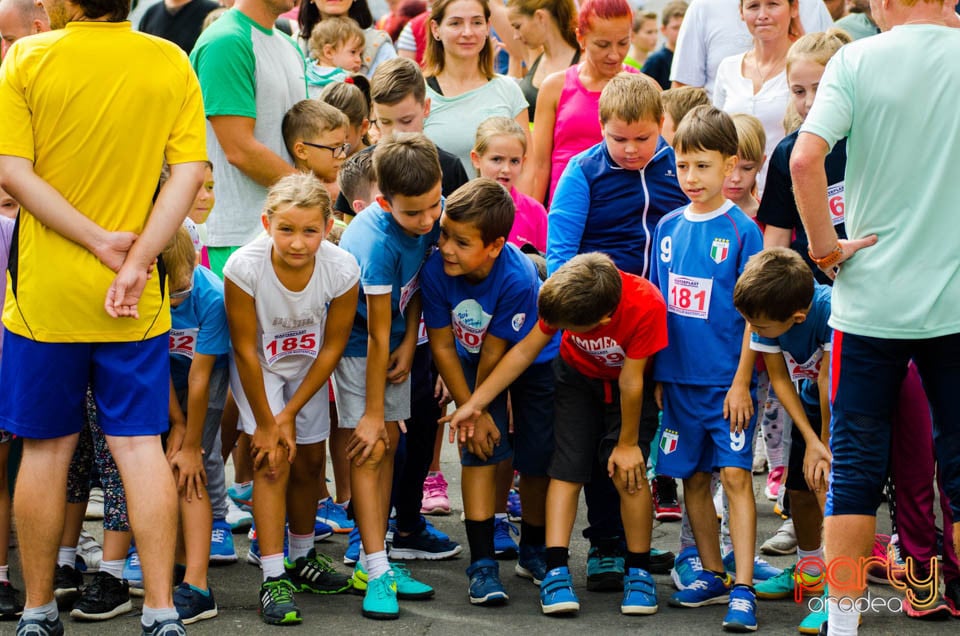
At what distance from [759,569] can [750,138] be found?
5.53 ft

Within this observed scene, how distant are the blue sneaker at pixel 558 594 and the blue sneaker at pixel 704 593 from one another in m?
0.35

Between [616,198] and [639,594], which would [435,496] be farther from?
[616,198]

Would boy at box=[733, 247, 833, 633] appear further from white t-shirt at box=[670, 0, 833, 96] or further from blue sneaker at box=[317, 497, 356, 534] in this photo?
white t-shirt at box=[670, 0, 833, 96]

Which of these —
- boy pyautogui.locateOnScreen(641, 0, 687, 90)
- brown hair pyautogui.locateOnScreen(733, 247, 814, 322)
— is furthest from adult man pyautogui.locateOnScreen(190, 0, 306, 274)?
boy pyautogui.locateOnScreen(641, 0, 687, 90)

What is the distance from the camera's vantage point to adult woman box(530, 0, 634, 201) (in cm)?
539

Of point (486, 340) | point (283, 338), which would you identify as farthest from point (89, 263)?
point (486, 340)

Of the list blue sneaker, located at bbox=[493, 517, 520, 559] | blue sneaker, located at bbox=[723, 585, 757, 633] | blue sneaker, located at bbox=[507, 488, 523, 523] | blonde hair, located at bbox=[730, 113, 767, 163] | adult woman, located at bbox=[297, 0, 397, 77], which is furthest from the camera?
adult woman, located at bbox=[297, 0, 397, 77]

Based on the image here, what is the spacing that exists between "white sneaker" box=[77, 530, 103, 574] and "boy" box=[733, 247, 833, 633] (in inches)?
93.9

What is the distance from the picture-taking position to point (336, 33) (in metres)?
6.79

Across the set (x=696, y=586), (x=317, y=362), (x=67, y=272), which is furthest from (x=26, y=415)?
(x=696, y=586)

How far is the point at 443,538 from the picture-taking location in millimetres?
4816

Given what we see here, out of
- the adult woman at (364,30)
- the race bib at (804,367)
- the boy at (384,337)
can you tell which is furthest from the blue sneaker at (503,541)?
the adult woman at (364,30)

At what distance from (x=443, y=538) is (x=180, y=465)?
3.80 ft

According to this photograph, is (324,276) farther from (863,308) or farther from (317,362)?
(863,308)
